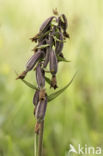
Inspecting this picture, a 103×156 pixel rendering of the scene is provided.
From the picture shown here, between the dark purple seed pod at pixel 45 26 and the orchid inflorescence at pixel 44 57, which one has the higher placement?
the dark purple seed pod at pixel 45 26

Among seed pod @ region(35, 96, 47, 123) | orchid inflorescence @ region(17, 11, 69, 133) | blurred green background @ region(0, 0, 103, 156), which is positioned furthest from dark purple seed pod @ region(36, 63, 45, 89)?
blurred green background @ region(0, 0, 103, 156)

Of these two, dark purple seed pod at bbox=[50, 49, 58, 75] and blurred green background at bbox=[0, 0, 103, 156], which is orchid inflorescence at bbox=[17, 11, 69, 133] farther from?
blurred green background at bbox=[0, 0, 103, 156]

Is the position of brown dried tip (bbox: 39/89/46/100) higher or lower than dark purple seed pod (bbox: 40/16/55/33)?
lower

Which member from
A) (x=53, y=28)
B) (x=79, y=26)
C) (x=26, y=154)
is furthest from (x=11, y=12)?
(x=53, y=28)


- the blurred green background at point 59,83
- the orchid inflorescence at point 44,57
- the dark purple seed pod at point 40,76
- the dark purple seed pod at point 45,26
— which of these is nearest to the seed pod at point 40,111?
the orchid inflorescence at point 44,57

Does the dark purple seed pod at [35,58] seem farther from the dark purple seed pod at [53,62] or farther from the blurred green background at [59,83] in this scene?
the blurred green background at [59,83]

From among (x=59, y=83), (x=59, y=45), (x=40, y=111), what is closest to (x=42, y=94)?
(x=40, y=111)

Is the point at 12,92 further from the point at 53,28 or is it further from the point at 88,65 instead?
the point at 53,28
